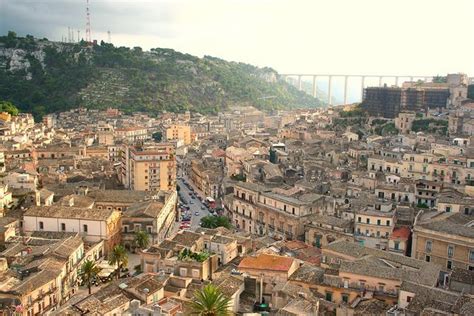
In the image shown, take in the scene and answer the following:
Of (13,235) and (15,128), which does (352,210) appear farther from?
(15,128)

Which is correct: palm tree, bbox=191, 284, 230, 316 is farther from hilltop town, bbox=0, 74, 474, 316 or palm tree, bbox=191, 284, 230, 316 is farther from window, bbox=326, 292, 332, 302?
window, bbox=326, 292, 332, 302

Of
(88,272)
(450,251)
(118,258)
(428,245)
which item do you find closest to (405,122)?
(428,245)

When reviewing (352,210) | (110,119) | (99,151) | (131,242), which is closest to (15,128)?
(99,151)

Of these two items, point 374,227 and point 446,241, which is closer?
point 446,241

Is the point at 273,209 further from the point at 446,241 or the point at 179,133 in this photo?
the point at 179,133

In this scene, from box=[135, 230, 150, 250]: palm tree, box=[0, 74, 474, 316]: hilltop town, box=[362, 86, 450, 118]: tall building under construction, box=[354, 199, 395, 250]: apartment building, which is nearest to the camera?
box=[0, 74, 474, 316]: hilltop town

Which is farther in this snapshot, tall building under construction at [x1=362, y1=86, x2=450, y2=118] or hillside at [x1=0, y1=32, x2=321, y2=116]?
hillside at [x1=0, y1=32, x2=321, y2=116]

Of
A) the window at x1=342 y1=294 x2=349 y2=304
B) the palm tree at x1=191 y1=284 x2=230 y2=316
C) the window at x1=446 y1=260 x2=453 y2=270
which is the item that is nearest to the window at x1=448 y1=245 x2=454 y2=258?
the window at x1=446 y1=260 x2=453 y2=270
